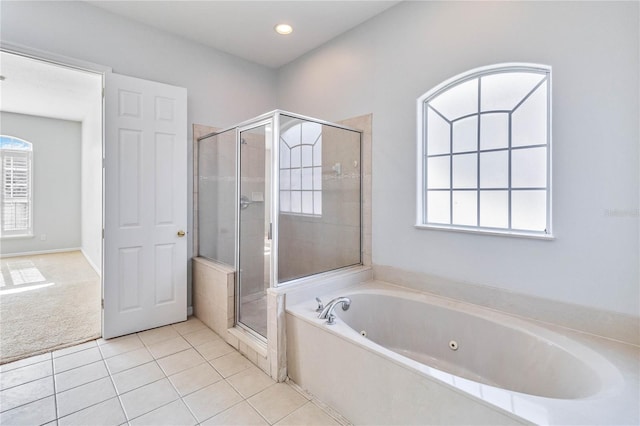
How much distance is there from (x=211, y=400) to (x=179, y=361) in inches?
23.4

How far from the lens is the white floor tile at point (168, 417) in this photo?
166cm

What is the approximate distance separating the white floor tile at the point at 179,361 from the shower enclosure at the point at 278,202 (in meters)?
0.42

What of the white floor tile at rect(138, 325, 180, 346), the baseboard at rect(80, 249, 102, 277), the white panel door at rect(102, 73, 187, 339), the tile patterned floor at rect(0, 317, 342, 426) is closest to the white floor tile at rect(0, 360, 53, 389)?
the tile patterned floor at rect(0, 317, 342, 426)

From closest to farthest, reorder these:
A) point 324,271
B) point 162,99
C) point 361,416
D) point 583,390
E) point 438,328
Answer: point 583,390 < point 361,416 < point 438,328 < point 324,271 < point 162,99

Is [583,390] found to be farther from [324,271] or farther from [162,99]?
[162,99]

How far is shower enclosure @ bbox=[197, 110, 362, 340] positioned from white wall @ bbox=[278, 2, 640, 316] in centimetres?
30

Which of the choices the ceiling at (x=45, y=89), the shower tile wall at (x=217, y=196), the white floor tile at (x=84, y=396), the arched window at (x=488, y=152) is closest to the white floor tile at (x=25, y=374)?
the white floor tile at (x=84, y=396)

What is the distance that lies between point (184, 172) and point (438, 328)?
8.71ft

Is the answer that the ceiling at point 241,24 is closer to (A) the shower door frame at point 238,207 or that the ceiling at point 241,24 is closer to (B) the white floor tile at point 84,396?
(A) the shower door frame at point 238,207

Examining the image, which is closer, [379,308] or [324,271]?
[379,308]

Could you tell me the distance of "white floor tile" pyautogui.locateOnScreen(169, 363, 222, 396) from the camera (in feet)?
6.44

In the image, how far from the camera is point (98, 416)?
1706 mm

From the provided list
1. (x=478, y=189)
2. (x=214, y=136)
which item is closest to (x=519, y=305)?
(x=478, y=189)

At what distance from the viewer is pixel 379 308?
2393 millimetres
